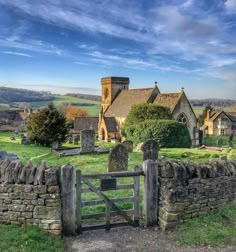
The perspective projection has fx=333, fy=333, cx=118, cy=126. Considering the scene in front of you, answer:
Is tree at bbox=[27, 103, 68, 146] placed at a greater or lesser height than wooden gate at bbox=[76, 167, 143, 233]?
greater

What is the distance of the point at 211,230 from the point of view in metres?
8.59

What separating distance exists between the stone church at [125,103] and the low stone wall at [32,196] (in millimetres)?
40776

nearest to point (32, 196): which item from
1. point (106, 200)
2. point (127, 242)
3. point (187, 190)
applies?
A: point (106, 200)

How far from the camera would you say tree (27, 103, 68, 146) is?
114 ft

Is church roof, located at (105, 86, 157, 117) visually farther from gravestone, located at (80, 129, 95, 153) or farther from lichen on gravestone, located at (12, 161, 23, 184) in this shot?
lichen on gravestone, located at (12, 161, 23, 184)

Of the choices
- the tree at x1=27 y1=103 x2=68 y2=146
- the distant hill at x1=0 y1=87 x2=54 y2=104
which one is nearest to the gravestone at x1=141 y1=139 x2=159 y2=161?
the tree at x1=27 y1=103 x2=68 y2=146

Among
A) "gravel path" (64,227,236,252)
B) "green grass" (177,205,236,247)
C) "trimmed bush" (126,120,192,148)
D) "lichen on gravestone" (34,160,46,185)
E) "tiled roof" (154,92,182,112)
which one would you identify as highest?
"tiled roof" (154,92,182,112)

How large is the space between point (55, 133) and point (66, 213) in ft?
89.4

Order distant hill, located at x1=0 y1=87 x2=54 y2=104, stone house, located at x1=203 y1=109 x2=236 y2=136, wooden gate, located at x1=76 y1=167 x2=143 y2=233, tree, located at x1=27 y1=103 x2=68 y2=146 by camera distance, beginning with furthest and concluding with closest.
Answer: distant hill, located at x1=0 y1=87 x2=54 y2=104 → stone house, located at x1=203 y1=109 x2=236 y2=136 → tree, located at x1=27 y1=103 x2=68 y2=146 → wooden gate, located at x1=76 y1=167 x2=143 y2=233

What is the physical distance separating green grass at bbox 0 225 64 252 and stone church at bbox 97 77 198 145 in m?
41.1

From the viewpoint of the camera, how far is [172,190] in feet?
29.0

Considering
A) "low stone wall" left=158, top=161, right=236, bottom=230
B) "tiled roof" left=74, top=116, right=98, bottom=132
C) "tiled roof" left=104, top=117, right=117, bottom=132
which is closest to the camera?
"low stone wall" left=158, top=161, right=236, bottom=230

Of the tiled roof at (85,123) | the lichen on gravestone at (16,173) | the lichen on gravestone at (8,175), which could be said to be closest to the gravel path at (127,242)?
the lichen on gravestone at (16,173)

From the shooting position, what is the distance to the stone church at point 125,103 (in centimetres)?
4962
